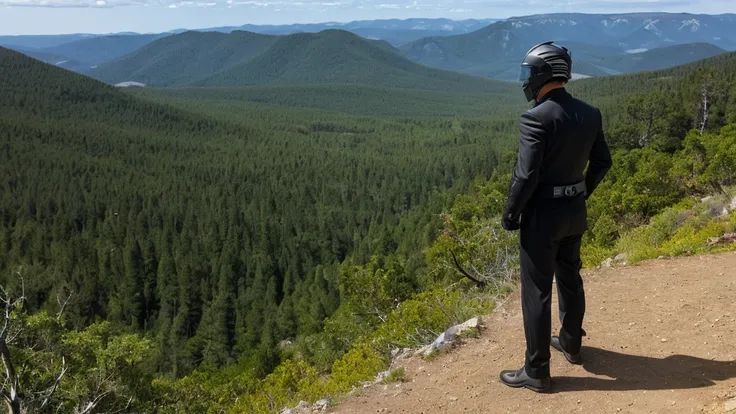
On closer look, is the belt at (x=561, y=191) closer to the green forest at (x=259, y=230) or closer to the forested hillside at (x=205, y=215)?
the green forest at (x=259, y=230)

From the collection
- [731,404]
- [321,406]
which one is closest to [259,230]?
[321,406]

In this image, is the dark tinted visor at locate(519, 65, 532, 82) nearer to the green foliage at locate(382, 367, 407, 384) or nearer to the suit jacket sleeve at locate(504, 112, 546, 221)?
the suit jacket sleeve at locate(504, 112, 546, 221)

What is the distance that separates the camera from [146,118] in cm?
17488

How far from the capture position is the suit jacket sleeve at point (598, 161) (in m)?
5.55

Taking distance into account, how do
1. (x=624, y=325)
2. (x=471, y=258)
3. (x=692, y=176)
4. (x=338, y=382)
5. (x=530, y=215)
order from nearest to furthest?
(x=530, y=215)
(x=624, y=325)
(x=338, y=382)
(x=471, y=258)
(x=692, y=176)

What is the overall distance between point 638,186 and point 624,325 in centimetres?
1507

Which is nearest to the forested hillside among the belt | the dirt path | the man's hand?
the dirt path

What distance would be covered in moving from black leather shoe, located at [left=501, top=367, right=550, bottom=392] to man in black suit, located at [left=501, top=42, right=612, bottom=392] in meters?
0.01

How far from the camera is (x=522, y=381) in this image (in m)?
5.84

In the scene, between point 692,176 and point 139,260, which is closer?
point 692,176

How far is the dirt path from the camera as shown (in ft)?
17.9

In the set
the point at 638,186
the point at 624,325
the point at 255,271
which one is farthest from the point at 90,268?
the point at 624,325

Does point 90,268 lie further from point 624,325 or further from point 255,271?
point 624,325

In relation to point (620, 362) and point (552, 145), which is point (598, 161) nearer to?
point (552, 145)
